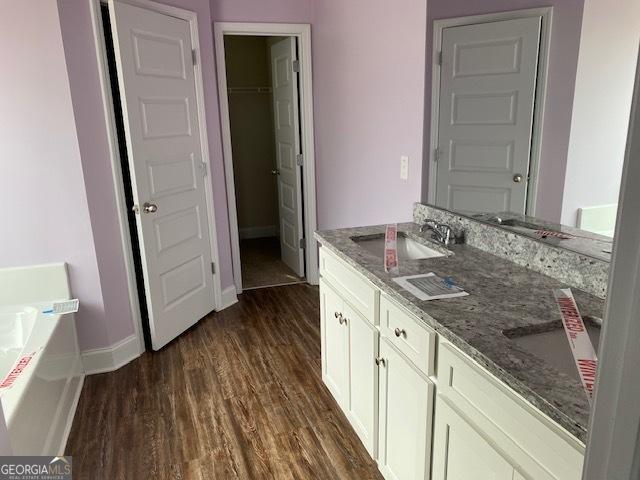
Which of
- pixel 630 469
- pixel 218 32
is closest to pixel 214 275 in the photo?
pixel 218 32

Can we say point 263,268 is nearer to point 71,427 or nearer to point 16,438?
point 71,427

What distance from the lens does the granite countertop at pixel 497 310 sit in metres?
0.99

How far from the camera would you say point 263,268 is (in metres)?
4.73

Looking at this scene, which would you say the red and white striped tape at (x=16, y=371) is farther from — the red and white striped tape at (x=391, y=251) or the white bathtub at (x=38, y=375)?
the red and white striped tape at (x=391, y=251)

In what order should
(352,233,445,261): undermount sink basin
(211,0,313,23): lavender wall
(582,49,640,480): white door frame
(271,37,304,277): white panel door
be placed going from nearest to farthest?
1. (582,49,640,480): white door frame
2. (352,233,445,261): undermount sink basin
3. (211,0,313,23): lavender wall
4. (271,37,304,277): white panel door

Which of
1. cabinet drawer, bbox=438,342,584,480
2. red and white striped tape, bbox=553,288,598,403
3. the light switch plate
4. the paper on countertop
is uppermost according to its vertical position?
the light switch plate

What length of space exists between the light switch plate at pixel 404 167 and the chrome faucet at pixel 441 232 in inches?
17.4

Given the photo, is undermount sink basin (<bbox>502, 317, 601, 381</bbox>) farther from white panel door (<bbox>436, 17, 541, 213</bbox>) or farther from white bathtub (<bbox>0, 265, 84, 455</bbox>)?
white bathtub (<bbox>0, 265, 84, 455</bbox>)

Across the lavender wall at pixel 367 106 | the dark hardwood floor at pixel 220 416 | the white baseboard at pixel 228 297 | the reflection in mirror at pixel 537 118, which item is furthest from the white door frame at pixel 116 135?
the reflection in mirror at pixel 537 118

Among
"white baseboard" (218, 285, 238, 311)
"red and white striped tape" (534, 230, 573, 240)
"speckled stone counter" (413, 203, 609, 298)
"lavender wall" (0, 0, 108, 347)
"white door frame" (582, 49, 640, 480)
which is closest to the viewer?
"white door frame" (582, 49, 640, 480)

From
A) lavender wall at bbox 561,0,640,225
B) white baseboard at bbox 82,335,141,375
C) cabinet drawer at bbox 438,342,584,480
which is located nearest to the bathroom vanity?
cabinet drawer at bbox 438,342,584,480

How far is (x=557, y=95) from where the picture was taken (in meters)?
1.65

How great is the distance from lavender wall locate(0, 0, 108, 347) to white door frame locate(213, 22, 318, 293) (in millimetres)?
1279

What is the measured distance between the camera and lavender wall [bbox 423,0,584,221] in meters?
1.57
